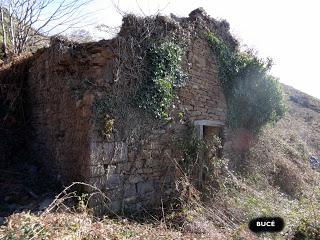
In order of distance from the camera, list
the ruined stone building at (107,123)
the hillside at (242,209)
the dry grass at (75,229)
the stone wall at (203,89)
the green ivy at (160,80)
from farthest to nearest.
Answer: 1. the stone wall at (203,89)
2. the green ivy at (160,80)
3. the ruined stone building at (107,123)
4. the hillside at (242,209)
5. the dry grass at (75,229)

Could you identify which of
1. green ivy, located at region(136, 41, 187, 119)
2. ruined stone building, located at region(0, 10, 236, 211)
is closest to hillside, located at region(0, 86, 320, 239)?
ruined stone building, located at region(0, 10, 236, 211)

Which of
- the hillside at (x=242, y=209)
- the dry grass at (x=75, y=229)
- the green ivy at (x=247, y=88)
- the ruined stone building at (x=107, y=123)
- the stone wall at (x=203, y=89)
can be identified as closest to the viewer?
the dry grass at (x=75, y=229)

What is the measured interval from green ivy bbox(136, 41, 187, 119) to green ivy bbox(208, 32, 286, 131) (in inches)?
77.1

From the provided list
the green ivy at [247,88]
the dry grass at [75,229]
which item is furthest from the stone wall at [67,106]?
the green ivy at [247,88]

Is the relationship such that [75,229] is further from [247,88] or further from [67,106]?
[247,88]

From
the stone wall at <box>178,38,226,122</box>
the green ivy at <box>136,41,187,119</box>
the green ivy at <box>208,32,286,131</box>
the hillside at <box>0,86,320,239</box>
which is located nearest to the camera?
the hillside at <box>0,86,320,239</box>

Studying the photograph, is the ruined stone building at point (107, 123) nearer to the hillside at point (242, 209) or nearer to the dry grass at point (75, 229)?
the hillside at point (242, 209)

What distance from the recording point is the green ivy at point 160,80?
6.31 metres

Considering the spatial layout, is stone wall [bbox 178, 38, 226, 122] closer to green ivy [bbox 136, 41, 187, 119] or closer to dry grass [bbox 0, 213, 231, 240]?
green ivy [bbox 136, 41, 187, 119]

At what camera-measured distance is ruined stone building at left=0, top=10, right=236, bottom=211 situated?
222 inches

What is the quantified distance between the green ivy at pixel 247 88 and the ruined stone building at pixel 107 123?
1.40 m

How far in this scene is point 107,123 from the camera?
5.57 metres

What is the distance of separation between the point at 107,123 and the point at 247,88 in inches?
200

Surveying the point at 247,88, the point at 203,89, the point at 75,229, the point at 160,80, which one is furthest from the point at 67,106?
the point at 247,88
